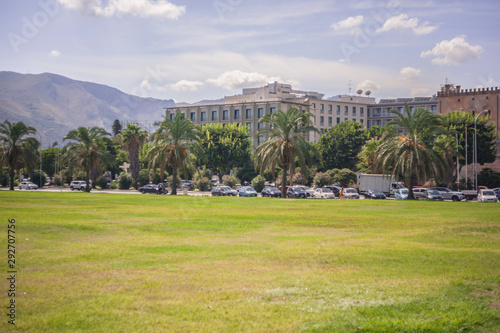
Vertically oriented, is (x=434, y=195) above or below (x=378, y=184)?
below

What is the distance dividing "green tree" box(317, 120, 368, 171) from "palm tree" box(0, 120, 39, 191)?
53.4 metres

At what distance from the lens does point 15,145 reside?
69.9 m

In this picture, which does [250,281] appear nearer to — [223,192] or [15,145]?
[223,192]

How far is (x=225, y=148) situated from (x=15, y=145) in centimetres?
4431

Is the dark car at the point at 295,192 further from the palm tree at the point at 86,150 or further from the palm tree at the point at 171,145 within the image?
the palm tree at the point at 86,150

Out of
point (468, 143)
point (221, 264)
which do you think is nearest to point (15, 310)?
point (221, 264)

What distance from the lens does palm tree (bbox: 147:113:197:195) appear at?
60.2 metres

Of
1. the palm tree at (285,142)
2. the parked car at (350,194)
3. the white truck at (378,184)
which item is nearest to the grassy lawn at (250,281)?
the palm tree at (285,142)

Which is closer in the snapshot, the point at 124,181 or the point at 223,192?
the point at 223,192

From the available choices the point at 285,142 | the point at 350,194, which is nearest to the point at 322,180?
the point at 350,194

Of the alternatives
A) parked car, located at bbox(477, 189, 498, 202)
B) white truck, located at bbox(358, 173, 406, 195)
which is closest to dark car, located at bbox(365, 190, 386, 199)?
white truck, located at bbox(358, 173, 406, 195)

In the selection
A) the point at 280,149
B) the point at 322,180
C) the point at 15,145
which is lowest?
the point at 322,180

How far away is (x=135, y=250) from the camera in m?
15.6

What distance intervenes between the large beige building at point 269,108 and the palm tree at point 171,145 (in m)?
66.6
